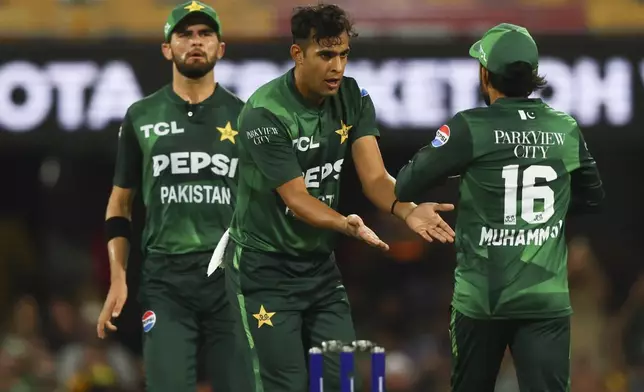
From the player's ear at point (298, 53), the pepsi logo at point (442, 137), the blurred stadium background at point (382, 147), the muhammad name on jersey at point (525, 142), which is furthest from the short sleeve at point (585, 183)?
the blurred stadium background at point (382, 147)

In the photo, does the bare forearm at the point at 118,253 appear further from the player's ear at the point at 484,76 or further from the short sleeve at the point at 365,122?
the player's ear at the point at 484,76

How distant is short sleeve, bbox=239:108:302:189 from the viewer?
655 centimetres

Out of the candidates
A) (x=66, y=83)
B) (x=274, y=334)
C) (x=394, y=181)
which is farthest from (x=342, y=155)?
(x=66, y=83)

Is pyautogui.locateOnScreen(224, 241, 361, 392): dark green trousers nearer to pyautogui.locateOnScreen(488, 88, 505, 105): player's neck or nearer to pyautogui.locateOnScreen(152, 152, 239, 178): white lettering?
pyautogui.locateOnScreen(152, 152, 239, 178): white lettering

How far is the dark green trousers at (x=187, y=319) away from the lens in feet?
24.5

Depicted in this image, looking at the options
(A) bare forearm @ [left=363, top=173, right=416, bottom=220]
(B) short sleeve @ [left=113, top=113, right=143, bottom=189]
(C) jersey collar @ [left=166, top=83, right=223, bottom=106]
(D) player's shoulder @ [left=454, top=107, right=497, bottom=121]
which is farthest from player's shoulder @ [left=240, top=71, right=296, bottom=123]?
(B) short sleeve @ [left=113, top=113, right=143, bottom=189]

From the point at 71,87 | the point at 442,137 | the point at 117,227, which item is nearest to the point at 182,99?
the point at 117,227

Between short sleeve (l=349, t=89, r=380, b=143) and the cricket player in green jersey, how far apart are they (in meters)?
0.57

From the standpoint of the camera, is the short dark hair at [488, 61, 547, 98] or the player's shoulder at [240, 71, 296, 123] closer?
the short dark hair at [488, 61, 547, 98]

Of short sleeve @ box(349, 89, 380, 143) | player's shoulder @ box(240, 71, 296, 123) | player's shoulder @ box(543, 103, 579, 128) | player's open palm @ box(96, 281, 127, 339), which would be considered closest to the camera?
player's shoulder @ box(543, 103, 579, 128)

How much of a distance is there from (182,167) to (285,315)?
4.50 ft

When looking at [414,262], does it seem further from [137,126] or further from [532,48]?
[532,48]

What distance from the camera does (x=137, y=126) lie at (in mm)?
7777

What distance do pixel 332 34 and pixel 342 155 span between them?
57 cm
